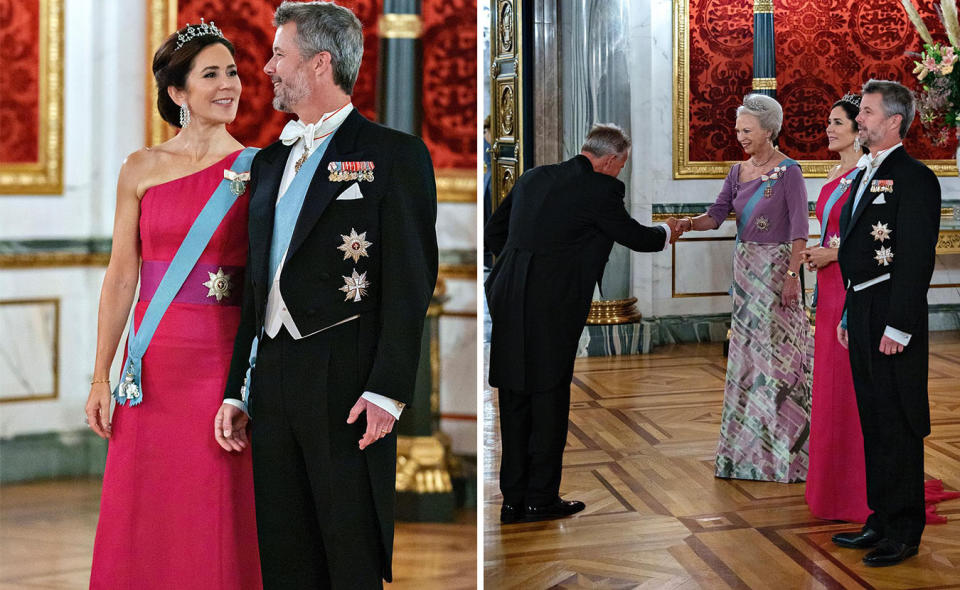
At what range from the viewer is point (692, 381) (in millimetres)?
6645

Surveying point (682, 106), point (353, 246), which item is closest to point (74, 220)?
point (353, 246)

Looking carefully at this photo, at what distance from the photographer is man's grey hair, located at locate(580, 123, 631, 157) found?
3906 mm

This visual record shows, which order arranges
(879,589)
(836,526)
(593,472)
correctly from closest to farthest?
(879,589), (836,526), (593,472)

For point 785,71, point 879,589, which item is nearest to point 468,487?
point 879,589

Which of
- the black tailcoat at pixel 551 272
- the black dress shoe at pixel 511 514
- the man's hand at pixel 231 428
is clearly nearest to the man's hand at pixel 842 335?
the black tailcoat at pixel 551 272

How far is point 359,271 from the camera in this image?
213cm

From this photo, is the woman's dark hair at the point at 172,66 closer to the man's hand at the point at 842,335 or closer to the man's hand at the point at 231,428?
the man's hand at the point at 231,428

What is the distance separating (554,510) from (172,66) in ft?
8.36

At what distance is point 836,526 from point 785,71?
5.02 meters

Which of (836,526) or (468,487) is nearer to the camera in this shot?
(468,487)

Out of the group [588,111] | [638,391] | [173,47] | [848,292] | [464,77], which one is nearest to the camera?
[173,47]

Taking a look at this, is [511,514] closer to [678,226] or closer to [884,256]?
[678,226]

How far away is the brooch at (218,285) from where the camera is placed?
7.09 ft

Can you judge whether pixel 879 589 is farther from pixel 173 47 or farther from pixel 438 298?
pixel 173 47
